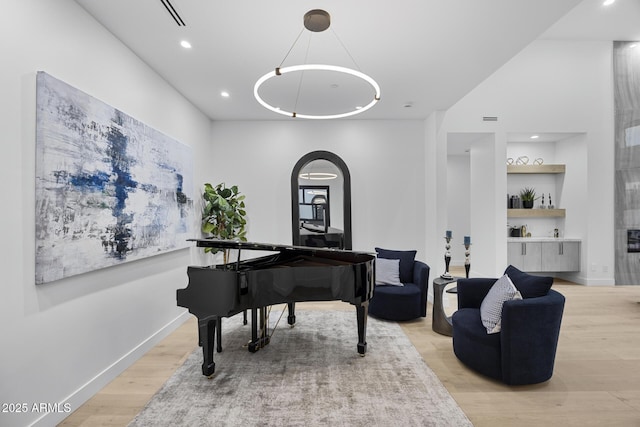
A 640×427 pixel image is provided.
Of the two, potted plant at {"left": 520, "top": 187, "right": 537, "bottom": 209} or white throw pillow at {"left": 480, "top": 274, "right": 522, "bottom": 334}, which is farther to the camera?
potted plant at {"left": 520, "top": 187, "right": 537, "bottom": 209}

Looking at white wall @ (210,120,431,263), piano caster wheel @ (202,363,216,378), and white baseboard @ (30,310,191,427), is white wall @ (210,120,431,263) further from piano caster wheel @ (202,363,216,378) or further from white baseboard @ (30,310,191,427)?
piano caster wheel @ (202,363,216,378)

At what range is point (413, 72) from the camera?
3416 millimetres

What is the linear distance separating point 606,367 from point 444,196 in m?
2.80

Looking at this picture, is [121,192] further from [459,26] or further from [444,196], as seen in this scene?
[444,196]

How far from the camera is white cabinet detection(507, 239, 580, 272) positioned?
5992 mm

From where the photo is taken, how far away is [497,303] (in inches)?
101

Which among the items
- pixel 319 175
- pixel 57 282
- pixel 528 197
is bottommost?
pixel 57 282

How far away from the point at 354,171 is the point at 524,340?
3548 millimetres

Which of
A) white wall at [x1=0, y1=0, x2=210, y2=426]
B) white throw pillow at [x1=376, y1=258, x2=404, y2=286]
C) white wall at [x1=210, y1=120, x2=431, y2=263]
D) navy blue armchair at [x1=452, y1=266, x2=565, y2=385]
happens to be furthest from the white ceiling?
white throw pillow at [x1=376, y1=258, x2=404, y2=286]

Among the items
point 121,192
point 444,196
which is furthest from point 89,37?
point 444,196

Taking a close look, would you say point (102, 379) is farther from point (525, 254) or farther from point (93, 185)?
point (525, 254)

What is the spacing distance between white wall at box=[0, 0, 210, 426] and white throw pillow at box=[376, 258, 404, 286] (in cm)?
282

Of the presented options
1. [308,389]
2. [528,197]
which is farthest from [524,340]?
[528,197]

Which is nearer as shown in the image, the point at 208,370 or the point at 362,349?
the point at 208,370
